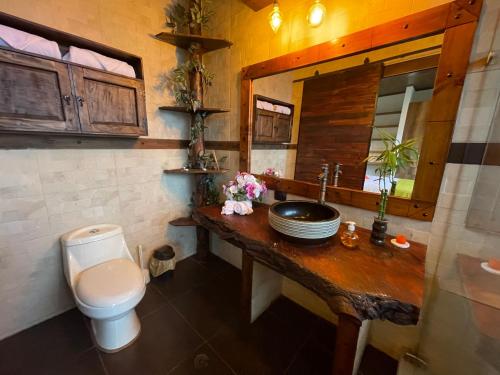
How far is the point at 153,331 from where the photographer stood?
1.43m

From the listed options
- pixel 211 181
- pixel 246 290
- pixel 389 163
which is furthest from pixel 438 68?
pixel 211 181

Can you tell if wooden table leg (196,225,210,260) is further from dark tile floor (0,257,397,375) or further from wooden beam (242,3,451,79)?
wooden beam (242,3,451,79)

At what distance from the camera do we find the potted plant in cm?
99

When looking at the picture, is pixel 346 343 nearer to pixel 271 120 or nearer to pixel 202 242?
pixel 271 120

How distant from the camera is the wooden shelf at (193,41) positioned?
1621 mm

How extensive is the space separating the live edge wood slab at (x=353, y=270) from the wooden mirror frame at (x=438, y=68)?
0.73 ft

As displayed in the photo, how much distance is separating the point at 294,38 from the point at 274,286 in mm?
1906

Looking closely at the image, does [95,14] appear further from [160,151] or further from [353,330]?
[353,330]

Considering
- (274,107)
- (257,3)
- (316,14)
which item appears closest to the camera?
(316,14)

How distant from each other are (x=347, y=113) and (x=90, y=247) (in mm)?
2026

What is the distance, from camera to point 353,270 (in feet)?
2.77

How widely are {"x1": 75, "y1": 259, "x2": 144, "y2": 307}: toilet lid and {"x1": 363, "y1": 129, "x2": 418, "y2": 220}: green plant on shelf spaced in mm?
1549

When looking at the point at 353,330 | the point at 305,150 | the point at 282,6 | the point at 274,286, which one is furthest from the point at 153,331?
the point at 282,6

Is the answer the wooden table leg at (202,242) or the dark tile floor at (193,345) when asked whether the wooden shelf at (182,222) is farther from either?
the dark tile floor at (193,345)
